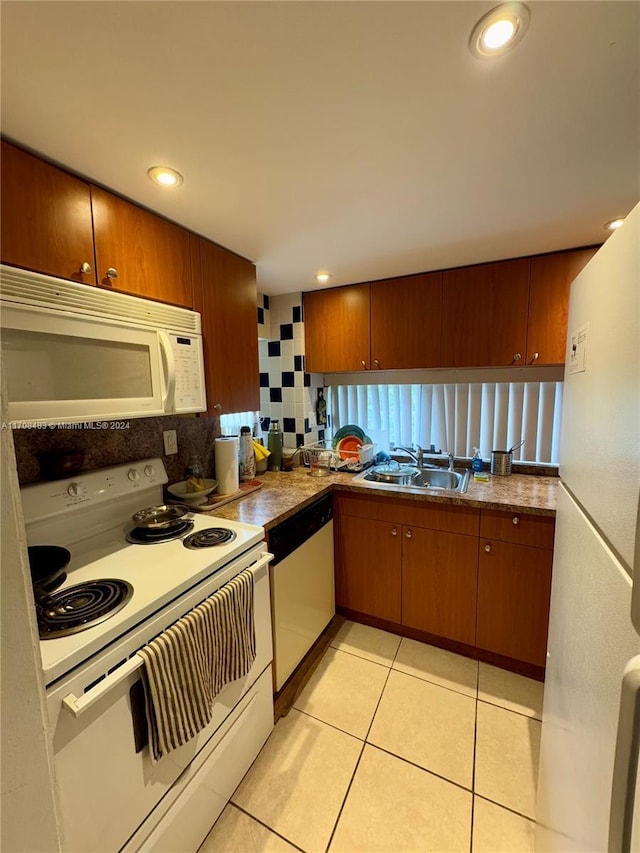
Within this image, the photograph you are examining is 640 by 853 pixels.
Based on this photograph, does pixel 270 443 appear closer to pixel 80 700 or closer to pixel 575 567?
pixel 80 700

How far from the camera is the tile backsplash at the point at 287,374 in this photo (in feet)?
8.58

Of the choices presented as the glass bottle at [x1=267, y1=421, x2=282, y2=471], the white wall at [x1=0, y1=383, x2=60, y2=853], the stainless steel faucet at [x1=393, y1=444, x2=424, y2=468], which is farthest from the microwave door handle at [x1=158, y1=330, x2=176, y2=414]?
the stainless steel faucet at [x1=393, y1=444, x2=424, y2=468]

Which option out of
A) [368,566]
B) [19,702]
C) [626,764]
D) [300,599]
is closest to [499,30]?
[626,764]

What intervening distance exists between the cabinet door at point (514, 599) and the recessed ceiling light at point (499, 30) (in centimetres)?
180

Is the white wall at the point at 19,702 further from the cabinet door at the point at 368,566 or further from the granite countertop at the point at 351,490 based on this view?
the cabinet door at the point at 368,566

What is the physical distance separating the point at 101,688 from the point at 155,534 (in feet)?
2.00

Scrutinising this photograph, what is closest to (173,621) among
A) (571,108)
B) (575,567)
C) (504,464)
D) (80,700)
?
(80,700)

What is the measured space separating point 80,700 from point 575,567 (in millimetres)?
1121

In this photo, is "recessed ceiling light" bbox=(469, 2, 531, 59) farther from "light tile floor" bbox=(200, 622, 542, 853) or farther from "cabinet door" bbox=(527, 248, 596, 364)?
"light tile floor" bbox=(200, 622, 542, 853)

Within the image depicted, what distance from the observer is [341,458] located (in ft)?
8.00

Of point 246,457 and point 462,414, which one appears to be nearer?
point 246,457

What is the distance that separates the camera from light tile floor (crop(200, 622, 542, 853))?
1.15 meters

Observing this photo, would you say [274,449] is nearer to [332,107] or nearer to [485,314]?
[485,314]

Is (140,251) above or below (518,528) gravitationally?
above
